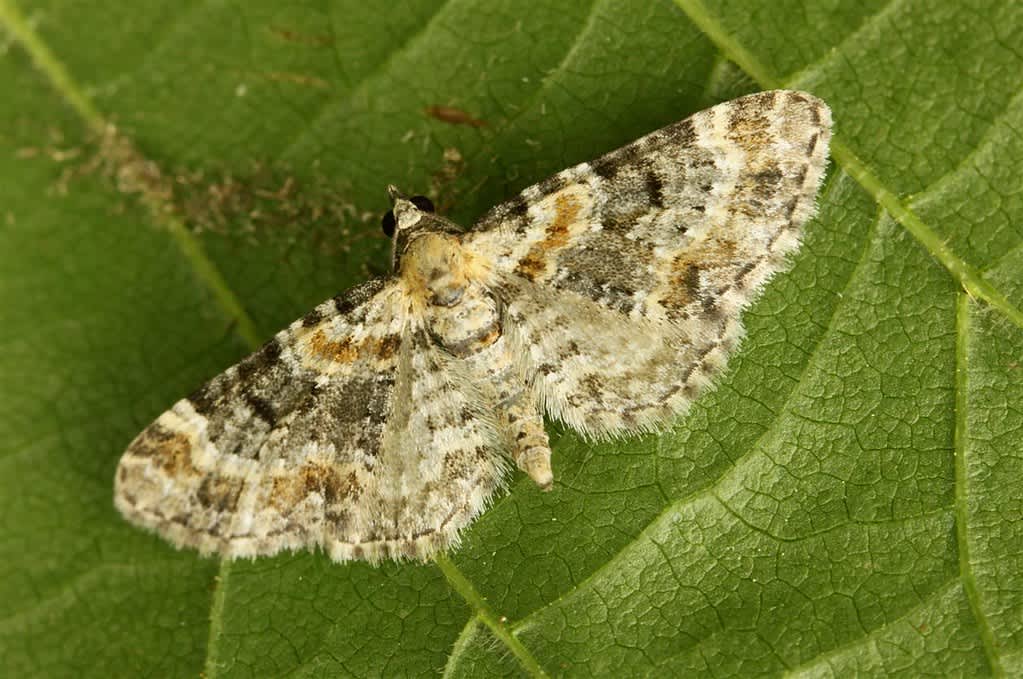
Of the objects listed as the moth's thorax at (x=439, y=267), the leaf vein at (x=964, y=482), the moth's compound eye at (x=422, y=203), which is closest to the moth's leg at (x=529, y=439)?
the moth's thorax at (x=439, y=267)

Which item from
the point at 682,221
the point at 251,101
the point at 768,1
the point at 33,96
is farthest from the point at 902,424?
the point at 33,96

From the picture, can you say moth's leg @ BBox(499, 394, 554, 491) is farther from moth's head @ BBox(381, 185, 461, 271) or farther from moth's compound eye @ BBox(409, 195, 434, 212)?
moth's compound eye @ BBox(409, 195, 434, 212)

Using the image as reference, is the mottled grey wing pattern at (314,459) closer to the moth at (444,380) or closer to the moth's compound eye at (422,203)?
the moth at (444,380)

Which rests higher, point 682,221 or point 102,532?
point 102,532

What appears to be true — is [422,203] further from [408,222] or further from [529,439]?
[529,439]

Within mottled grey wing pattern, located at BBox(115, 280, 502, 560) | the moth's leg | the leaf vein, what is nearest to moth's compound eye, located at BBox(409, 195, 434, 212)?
mottled grey wing pattern, located at BBox(115, 280, 502, 560)

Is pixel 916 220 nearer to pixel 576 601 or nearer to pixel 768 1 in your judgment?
pixel 768 1
